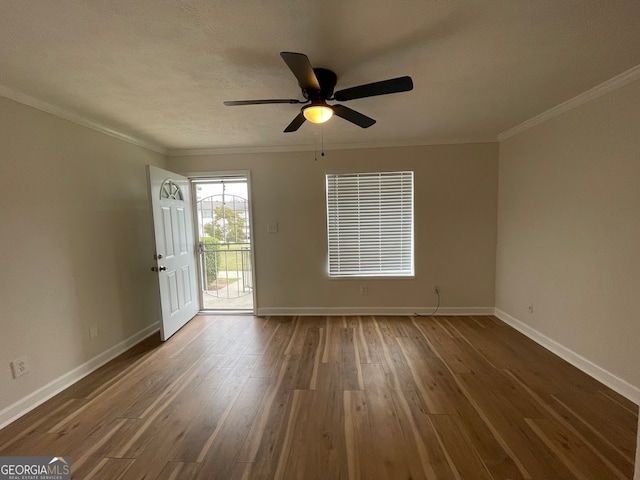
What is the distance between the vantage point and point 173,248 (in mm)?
3324

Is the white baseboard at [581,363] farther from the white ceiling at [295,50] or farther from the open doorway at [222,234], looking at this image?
the open doorway at [222,234]

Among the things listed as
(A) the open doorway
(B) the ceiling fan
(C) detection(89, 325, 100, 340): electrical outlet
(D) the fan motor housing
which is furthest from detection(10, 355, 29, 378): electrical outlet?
(D) the fan motor housing

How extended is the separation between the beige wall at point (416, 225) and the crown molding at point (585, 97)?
58 cm

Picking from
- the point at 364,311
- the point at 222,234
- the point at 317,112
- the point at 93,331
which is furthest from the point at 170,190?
the point at 364,311

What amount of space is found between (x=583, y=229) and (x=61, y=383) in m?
4.68

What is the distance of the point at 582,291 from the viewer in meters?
2.33

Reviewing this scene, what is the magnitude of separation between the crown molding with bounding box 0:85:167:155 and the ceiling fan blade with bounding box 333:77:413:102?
92.4 inches

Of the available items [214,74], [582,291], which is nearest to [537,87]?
[582,291]

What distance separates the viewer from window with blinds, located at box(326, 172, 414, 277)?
367 cm

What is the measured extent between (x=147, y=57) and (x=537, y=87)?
111 inches

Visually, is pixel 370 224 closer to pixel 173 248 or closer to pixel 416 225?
pixel 416 225

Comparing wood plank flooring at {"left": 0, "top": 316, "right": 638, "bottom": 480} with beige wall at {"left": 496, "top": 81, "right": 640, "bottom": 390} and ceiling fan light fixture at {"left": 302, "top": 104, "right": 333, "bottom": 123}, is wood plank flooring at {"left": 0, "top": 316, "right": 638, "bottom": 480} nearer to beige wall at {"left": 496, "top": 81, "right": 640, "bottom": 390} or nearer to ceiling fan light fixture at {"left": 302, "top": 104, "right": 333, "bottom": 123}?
beige wall at {"left": 496, "top": 81, "right": 640, "bottom": 390}

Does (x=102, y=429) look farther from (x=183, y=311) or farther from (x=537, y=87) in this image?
(x=537, y=87)

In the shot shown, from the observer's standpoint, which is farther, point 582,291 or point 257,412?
point 582,291
